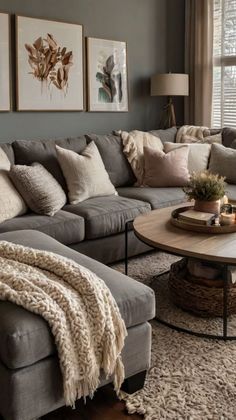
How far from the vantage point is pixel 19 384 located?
1.58 meters

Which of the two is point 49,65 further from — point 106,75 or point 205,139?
point 205,139

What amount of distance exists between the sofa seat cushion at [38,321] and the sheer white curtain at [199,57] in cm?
362

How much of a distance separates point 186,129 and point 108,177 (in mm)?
1287

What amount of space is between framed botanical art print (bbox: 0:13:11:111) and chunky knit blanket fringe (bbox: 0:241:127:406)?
94.8 inches

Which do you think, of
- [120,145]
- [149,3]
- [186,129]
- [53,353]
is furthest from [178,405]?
[149,3]

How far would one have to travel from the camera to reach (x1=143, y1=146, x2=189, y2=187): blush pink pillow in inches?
156

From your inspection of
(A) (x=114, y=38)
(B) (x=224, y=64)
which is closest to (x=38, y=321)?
(A) (x=114, y=38)

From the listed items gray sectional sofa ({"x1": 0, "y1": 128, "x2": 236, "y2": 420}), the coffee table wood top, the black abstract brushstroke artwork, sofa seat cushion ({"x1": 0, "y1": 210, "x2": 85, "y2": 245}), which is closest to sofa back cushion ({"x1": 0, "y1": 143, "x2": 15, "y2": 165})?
gray sectional sofa ({"x1": 0, "y1": 128, "x2": 236, "y2": 420})

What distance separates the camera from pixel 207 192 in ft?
9.02

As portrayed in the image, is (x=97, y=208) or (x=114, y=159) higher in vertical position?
(x=114, y=159)

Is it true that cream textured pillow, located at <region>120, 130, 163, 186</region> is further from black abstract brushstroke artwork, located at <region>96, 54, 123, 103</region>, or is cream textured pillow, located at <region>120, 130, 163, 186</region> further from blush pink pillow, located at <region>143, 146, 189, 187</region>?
black abstract brushstroke artwork, located at <region>96, 54, 123, 103</region>

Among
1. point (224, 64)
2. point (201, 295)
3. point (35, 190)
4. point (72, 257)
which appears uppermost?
point (224, 64)

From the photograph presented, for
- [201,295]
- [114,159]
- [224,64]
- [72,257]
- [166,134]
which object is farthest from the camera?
[224,64]

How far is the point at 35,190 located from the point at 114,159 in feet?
3.46
